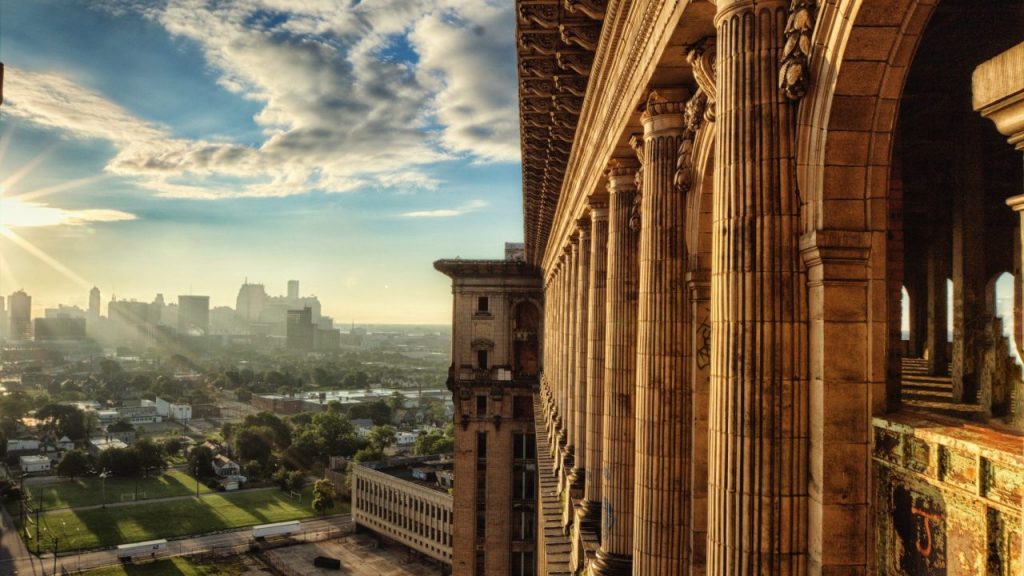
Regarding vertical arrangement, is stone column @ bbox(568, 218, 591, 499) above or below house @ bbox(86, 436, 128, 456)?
above

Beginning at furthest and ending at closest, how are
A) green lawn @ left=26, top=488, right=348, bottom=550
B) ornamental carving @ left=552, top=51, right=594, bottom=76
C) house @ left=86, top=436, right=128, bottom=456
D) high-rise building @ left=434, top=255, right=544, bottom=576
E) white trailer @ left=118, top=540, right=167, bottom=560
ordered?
house @ left=86, top=436, right=128, bottom=456, green lawn @ left=26, top=488, right=348, bottom=550, white trailer @ left=118, top=540, right=167, bottom=560, high-rise building @ left=434, top=255, right=544, bottom=576, ornamental carving @ left=552, top=51, right=594, bottom=76

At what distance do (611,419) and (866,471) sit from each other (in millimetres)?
8617

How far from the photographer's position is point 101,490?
104062 mm

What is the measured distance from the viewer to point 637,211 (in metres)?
14.7

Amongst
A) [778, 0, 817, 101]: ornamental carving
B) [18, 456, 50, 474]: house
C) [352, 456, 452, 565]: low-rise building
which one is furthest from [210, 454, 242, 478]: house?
[778, 0, 817, 101]: ornamental carving

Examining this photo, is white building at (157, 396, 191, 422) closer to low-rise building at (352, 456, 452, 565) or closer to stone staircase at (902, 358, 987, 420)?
low-rise building at (352, 456, 452, 565)

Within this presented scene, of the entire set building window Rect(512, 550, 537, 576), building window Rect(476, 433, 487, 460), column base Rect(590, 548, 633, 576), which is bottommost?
building window Rect(512, 550, 537, 576)

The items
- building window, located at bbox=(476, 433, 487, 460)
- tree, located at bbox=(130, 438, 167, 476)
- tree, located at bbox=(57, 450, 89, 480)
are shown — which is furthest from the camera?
tree, located at bbox=(130, 438, 167, 476)

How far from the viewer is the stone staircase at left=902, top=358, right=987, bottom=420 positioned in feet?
26.1

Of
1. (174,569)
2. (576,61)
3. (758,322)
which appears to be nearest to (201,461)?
(174,569)

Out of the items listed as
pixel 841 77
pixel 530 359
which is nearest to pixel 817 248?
pixel 841 77

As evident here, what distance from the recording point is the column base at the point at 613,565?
13.6 m

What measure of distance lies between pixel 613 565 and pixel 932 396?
20.6 ft

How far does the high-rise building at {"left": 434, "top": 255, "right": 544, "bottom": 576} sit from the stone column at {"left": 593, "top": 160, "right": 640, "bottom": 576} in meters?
35.3
